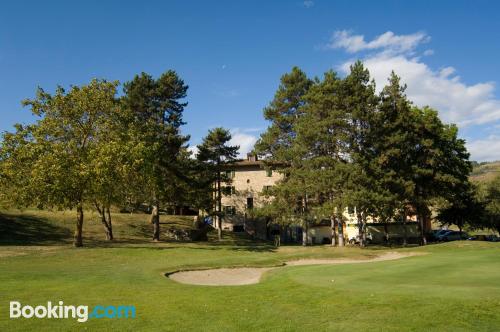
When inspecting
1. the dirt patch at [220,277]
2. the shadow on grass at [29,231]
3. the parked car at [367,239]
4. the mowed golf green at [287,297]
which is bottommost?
the dirt patch at [220,277]

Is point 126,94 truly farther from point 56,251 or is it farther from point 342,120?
point 342,120

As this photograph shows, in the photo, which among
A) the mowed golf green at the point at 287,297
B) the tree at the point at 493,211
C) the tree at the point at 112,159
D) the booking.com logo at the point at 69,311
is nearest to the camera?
the mowed golf green at the point at 287,297

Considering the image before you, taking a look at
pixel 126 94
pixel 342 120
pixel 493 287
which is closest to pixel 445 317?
pixel 493 287

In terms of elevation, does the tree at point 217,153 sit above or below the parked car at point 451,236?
above

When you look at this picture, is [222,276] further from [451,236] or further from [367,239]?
[451,236]

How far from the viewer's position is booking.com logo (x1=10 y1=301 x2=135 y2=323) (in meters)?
12.2

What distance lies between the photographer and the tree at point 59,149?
1283 inches

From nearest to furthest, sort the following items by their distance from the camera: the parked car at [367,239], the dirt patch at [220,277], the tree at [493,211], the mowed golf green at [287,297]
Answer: the mowed golf green at [287,297], the dirt patch at [220,277], the parked car at [367,239], the tree at [493,211]

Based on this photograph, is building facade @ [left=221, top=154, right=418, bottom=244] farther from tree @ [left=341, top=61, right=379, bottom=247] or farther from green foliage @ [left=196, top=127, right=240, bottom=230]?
tree @ [left=341, top=61, right=379, bottom=247]

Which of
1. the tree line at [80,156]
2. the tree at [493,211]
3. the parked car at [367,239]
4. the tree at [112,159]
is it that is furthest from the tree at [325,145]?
the tree at [493,211]

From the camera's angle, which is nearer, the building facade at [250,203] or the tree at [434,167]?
the tree at [434,167]

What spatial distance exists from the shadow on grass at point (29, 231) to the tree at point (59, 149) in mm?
6372

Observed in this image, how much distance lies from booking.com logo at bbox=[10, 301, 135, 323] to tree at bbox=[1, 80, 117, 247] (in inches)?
800

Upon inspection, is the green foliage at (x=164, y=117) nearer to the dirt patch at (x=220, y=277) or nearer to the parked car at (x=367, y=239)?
the dirt patch at (x=220, y=277)
